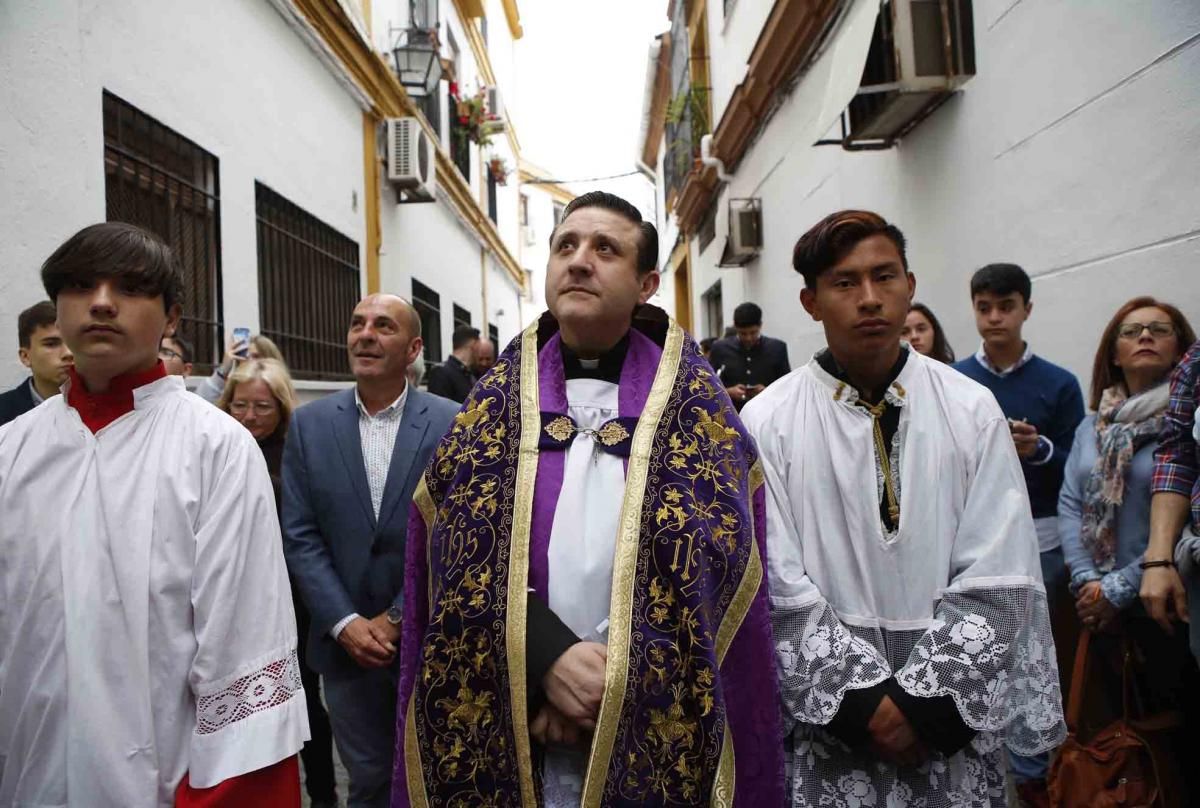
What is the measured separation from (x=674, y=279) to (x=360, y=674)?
60.4 ft

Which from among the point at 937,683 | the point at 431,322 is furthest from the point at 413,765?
the point at 431,322

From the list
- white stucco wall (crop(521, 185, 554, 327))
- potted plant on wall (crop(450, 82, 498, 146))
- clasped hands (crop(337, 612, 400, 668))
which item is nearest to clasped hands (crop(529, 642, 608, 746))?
clasped hands (crop(337, 612, 400, 668))

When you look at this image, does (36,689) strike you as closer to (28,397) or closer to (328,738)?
(28,397)

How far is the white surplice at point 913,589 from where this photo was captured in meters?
1.94

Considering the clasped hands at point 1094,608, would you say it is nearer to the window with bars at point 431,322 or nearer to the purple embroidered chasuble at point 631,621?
the purple embroidered chasuble at point 631,621

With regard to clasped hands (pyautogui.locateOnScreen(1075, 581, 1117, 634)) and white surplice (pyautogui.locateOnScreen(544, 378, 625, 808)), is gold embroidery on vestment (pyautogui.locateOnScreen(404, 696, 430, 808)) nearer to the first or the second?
white surplice (pyautogui.locateOnScreen(544, 378, 625, 808))

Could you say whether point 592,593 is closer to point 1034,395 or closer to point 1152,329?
point 1152,329

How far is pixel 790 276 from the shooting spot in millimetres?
8516

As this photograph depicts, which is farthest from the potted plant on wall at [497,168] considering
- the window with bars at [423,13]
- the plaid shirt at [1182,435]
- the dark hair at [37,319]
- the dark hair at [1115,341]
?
the plaid shirt at [1182,435]

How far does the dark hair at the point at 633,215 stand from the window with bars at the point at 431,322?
10.5m

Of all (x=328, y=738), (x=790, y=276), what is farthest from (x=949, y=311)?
(x=328, y=738)

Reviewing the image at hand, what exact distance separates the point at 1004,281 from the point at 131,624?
124 inches

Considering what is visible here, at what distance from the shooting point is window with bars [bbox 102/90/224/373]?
4785 mm

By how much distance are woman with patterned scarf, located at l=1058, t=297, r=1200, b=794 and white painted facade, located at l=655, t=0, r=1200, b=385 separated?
11.0 inches
